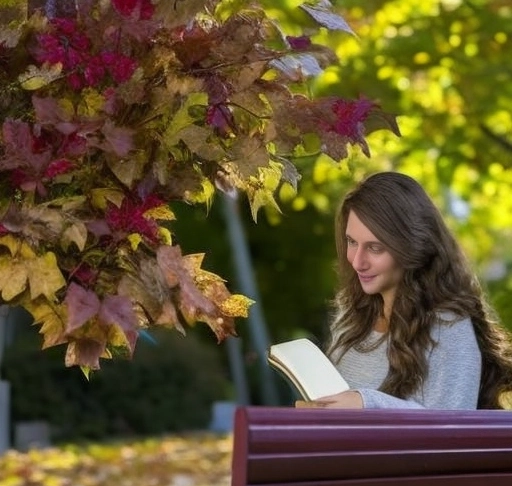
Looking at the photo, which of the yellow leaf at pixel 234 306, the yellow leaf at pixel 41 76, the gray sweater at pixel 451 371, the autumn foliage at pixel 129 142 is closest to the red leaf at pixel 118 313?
the autumn foliage at pixel 129 142

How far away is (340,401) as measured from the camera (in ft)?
9.90

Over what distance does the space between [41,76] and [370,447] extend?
1016 millimetres

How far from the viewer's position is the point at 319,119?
312 cm

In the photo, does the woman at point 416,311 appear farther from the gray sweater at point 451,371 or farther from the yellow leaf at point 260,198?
the yellow leaf at point 260,198

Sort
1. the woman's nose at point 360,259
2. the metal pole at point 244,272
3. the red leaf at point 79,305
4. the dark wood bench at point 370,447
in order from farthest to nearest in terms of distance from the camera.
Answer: the metal pole at point 244,272 < the woman's nose at point 360,259 < the red leaf at point 79,305 < the dark wood bench at point 370,447

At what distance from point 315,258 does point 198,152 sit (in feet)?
41.8

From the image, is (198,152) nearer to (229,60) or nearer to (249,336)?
(229,60)

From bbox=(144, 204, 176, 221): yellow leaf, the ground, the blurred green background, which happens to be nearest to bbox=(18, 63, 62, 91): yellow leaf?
bbox=(144, 204, 176, 221): yellow leaf

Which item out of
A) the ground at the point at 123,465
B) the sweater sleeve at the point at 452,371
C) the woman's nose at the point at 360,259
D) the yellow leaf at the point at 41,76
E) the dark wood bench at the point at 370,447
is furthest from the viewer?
the ground at the point at 123,465

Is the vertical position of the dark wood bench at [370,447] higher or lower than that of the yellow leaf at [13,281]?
lower

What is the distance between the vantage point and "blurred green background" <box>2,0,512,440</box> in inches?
286

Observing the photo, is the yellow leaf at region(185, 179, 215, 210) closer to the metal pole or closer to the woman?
the woman

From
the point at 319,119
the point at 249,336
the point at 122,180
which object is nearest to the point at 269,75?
the point at 319,119

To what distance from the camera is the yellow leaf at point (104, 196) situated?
2871 millimetres
